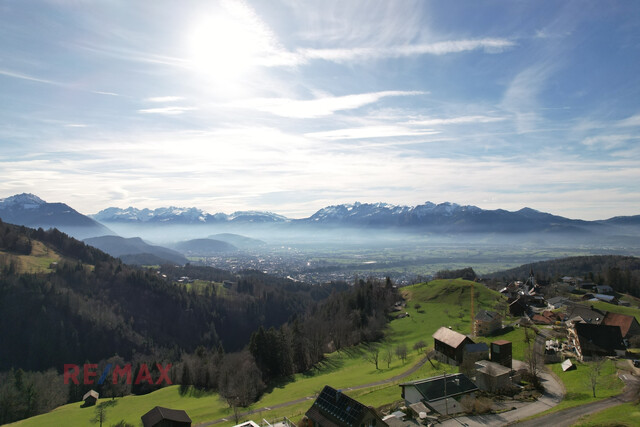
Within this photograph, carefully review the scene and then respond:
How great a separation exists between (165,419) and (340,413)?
19557 mm

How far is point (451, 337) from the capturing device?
5681 centimetres

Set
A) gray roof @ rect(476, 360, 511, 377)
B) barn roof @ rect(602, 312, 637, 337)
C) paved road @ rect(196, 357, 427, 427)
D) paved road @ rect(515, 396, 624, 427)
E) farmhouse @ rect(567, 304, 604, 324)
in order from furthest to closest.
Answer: farmhouse @ rect(567, 304, 604, 324), barn roof @ rect(602, 312, 637, 337), paved road @ rect(196, 357, 427, 427), gray roof @ rect(476, 360, 511, 377), paved road @ rect(515, 396, 624, 427)

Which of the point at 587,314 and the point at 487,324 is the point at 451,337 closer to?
the point at 487,324

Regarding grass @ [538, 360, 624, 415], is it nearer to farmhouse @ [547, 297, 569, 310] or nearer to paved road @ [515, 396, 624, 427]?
paved road @ [515, 396, 624, 427]

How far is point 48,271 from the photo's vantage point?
161 metres

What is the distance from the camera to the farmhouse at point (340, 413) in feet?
108

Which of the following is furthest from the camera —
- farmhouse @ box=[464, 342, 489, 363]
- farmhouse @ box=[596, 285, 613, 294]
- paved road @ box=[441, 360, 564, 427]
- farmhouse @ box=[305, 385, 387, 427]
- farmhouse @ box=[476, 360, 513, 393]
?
farmhouse @ box=[596, 285, 613, 294]

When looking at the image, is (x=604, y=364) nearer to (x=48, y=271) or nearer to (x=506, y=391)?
(x=506, y=391)

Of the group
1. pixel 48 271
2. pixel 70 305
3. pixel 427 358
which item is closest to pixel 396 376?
pixel 427 358

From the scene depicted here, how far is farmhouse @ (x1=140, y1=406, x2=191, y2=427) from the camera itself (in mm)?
38969

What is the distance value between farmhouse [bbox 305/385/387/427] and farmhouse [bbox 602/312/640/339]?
49.1 m

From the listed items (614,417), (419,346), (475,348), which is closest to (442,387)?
(475,348)

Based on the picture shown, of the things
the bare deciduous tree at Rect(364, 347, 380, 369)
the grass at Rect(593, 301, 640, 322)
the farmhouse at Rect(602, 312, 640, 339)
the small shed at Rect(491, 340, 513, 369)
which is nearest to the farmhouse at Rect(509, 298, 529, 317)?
the grass at Rect(593, 301, 640, 322)

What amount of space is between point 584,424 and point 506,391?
11949 mm
